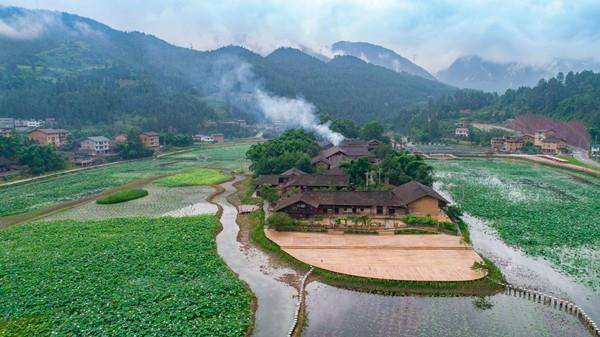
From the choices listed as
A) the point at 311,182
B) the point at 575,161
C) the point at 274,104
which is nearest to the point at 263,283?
the point at 311,182

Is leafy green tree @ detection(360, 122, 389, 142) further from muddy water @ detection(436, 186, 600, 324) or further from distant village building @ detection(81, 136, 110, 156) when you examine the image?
distant village building @ detection(81, 136, 110, 156)

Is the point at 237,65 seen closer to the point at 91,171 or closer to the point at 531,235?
the point at 91,171

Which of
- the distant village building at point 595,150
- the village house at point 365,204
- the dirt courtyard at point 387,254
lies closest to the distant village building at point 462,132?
the distant village building at point 595,150

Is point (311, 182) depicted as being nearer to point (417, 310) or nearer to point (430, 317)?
point (417, 310)

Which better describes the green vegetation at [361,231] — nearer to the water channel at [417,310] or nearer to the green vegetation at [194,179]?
the water channel at [417,310]

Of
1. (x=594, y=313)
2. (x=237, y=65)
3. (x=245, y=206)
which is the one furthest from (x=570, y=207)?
(x=237, y=65)

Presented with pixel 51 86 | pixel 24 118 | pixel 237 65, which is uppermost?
pixel 237 65

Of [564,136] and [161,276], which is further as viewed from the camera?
[564,136]
